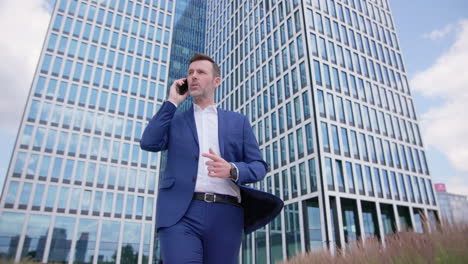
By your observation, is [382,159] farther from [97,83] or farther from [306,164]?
[97,83]

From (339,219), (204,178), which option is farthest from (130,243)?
(204,178)

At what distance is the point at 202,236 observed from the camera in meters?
2.30

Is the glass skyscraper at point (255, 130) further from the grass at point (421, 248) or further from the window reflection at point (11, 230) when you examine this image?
the grass at point (421, 248)

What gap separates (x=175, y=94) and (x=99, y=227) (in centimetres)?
4141

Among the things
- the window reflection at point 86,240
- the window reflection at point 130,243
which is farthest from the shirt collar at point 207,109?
the window reflection at point 130,243

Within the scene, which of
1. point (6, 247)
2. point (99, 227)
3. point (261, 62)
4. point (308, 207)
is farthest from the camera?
point (261, 62)

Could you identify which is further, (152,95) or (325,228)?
(152,95)

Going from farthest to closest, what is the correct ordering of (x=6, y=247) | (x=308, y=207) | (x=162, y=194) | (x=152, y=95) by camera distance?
(x=152, y=95) < (x=6, y=247) < (x=308, y=207) < (x=162, y=194)

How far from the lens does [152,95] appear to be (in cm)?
4831

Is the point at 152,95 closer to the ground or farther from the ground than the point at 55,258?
farther from the ground

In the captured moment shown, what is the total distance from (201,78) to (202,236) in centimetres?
128

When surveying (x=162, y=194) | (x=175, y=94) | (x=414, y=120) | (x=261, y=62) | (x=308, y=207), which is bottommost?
(x=162, y=194)

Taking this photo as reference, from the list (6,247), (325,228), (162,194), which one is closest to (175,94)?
(162,194)

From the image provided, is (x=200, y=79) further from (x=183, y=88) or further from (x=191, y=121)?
(x=191, y=121)
